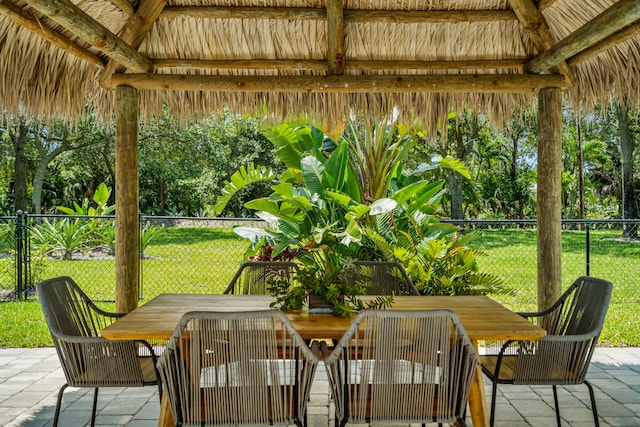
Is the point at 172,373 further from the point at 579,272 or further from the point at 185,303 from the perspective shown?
the point at 579,272

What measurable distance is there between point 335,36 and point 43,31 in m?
1.95

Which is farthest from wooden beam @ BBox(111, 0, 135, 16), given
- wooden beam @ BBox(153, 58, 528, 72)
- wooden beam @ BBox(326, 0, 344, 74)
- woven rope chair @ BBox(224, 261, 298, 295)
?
woven rope chair @ BBox(224, 261, 298, 295)

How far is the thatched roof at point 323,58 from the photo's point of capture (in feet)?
13.1

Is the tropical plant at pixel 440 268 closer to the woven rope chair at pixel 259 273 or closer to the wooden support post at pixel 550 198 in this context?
the wooden support post at pixel 550 198

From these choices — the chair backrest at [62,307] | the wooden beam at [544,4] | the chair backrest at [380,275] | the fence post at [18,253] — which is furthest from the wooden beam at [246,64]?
the fence post at [18,253]

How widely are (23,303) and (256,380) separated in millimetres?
5663

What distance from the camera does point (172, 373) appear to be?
2.10m

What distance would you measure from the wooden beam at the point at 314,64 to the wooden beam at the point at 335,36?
0.60 ft

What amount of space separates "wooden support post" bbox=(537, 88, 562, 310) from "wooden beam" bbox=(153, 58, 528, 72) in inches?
20.0

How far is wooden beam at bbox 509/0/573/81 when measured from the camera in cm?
398

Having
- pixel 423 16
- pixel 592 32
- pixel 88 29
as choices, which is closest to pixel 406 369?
pixel 592 32

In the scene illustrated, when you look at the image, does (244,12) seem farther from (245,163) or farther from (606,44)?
(245,163)

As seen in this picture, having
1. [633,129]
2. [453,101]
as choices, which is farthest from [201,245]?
[633,129]

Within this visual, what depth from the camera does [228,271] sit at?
409 inches
